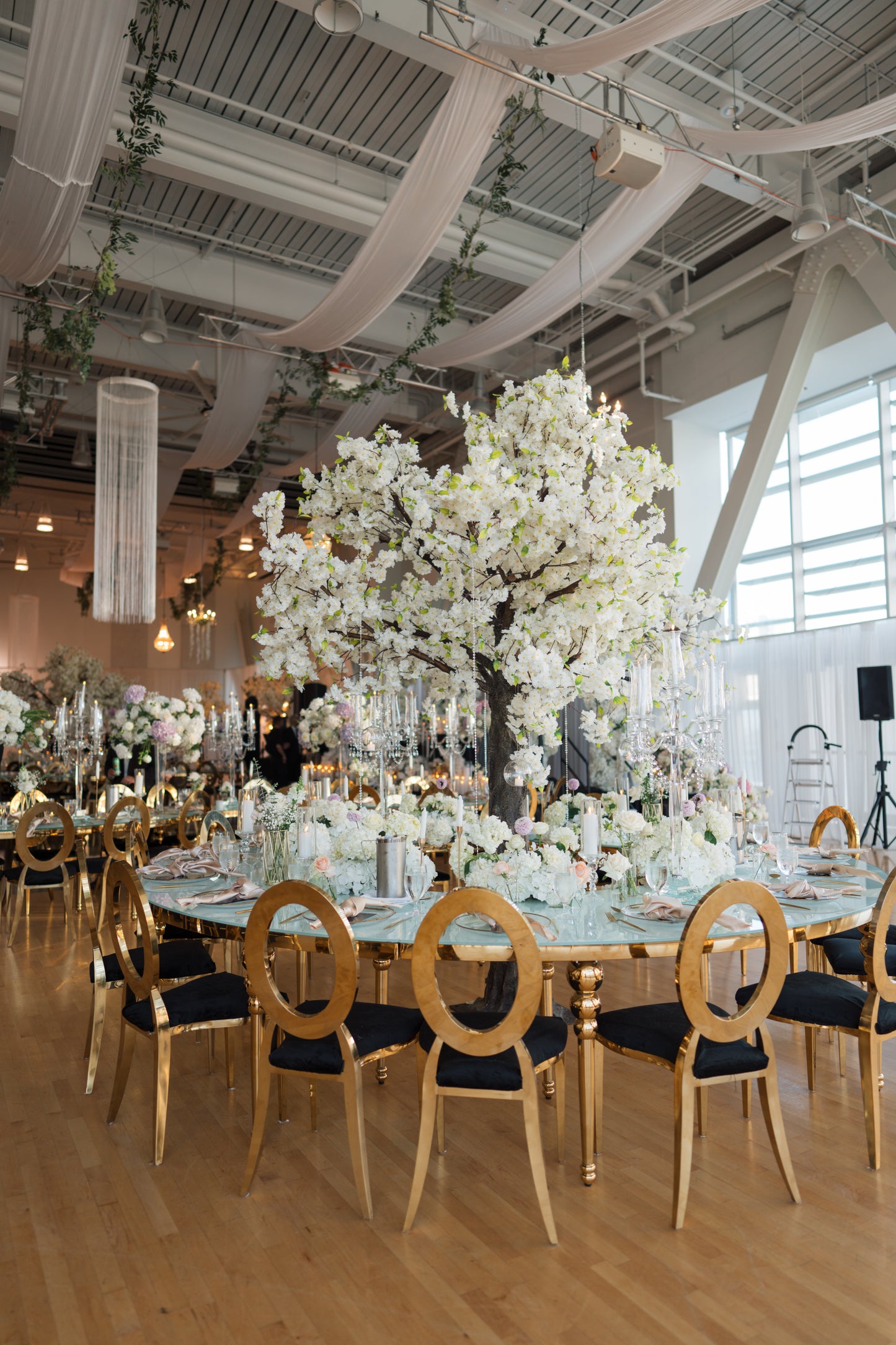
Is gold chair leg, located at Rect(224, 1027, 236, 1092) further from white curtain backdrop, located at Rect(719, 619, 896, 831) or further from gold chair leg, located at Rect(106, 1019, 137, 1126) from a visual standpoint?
white curtain backdrop, located at Rect(719, 619, 896, 831)

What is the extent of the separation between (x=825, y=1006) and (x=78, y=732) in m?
6.19

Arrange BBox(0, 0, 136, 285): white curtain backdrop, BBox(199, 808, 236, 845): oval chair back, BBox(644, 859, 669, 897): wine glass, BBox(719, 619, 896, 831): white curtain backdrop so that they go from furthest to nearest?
BBox(719, 619, 896, 831): white curtain backdrop → BBox(0, 0, 136, 285): white curtain backdrop → BBox(199, 808, 236, 845): oval chair back → BBox(644, 859, 669, 897): wine glass

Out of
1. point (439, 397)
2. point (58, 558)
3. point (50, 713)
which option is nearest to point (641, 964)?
point (50, 713)

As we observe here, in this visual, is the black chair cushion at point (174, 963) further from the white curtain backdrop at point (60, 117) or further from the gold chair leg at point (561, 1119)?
the white curtain backdrop at point (60, 117)

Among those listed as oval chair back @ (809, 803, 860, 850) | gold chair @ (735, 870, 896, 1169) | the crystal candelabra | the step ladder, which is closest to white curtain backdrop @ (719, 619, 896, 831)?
the step ladder

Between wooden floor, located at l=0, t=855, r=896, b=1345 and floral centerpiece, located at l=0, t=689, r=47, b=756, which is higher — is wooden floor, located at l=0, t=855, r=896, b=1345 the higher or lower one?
the lower one

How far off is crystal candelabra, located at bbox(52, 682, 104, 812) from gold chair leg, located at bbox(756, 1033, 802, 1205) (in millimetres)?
5873

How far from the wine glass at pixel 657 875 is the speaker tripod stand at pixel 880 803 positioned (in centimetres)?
642

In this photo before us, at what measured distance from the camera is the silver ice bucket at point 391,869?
3.48 m

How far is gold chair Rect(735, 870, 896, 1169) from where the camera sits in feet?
10.00

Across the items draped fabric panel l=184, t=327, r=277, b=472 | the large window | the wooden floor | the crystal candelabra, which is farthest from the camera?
the large window

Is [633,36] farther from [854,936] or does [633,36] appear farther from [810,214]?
[854,936]

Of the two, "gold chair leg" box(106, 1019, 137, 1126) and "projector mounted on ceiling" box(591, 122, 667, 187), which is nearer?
"gold chair leg" box(106, 1019, 137, 1126)

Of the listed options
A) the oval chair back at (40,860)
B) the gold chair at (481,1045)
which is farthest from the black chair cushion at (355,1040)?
the oval chair back at (40,860)
